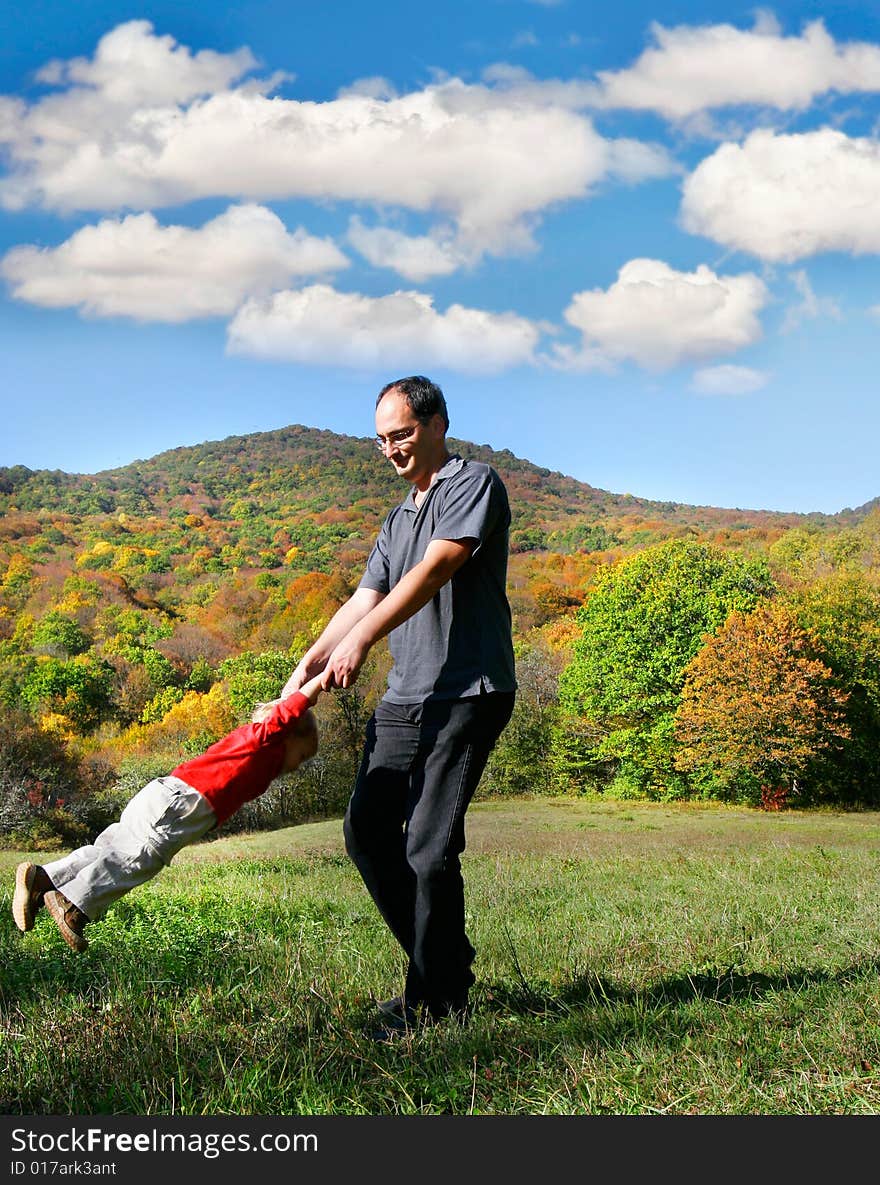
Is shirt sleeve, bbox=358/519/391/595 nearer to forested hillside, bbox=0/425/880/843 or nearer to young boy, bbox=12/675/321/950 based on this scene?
young boy, bbox=12/675/321/950

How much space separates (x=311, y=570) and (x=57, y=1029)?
58594mm

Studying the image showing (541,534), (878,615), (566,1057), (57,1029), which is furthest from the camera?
(541,534)

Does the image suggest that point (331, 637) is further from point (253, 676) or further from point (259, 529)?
point (259, 529)

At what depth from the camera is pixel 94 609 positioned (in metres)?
56.8

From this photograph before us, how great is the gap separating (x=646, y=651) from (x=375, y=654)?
11.3 metres

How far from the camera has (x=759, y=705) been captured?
37.5m

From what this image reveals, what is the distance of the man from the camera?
10.9 feet

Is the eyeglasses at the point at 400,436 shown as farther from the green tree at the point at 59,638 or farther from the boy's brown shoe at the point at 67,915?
the green tree at the point at 59,638

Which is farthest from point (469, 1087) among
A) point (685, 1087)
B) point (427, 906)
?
point (427, 906)

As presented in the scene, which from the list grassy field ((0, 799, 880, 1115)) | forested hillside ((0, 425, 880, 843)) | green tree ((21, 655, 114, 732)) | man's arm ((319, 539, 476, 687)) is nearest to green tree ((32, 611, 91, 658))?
forested hillside ((0, 425, 880, 843))

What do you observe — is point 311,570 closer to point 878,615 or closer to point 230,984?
point 878,615

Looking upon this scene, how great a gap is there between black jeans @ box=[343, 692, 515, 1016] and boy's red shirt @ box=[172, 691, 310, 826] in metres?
0.46

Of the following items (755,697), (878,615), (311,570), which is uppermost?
(311,570)

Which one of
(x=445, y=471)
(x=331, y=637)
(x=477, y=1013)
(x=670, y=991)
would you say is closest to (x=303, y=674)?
(x=331, y=637)
